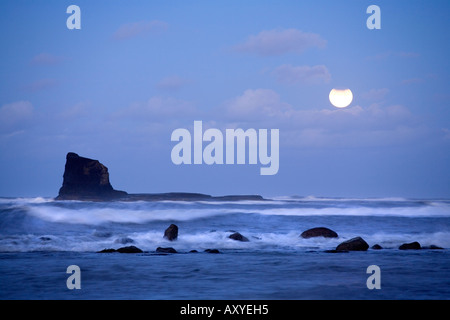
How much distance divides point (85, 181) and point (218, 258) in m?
30.9

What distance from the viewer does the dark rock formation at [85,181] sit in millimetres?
44938

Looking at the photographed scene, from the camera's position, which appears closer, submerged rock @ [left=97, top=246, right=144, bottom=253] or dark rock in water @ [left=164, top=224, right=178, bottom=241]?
submerged rock @ [left=97, top=246, right=144, bottom=253]

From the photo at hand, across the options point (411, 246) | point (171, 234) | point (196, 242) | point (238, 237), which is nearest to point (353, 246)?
point (411, 246)

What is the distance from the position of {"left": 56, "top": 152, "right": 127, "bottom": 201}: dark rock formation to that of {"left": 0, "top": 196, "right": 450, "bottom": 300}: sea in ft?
38.2

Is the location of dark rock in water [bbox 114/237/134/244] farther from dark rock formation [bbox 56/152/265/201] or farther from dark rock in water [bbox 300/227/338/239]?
dark rock formation [bbox 56/152/265/201]

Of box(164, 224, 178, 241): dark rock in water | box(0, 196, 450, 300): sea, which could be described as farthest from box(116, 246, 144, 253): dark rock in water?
box(164, 224, 178, 241): dark rock in water

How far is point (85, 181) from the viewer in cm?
4516

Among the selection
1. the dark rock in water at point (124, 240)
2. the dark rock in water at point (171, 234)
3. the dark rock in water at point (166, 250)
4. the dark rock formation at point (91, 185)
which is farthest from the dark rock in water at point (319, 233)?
the dark rock formation at point (91, 185)

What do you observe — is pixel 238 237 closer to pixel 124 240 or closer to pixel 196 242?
pixel 196 242

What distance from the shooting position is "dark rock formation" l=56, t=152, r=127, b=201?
44.9 meters

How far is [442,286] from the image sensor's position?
37.8 feet

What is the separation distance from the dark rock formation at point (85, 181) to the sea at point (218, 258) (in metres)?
11.6
